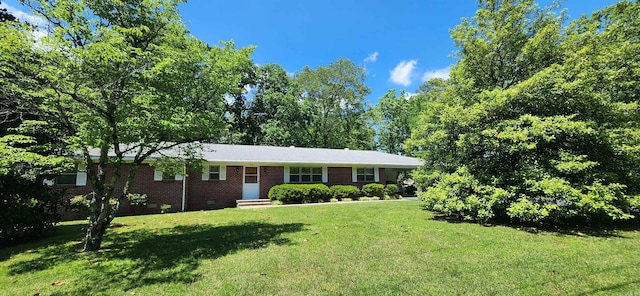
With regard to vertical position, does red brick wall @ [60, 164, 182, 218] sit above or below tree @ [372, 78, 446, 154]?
below

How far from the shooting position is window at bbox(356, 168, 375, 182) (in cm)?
1966

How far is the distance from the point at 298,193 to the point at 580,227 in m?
11.9

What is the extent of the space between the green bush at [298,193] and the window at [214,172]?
312 centimetres

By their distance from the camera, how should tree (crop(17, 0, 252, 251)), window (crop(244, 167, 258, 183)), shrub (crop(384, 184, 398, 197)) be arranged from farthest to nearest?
1. shrub (crop(384, 184, 398, 197))
2. window (crop(244, 167, 258, 183))
3. tree (crop(17, 0, 252, 251))

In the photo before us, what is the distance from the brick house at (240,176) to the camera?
1320 cm

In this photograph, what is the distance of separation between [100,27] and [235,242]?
18.5 feet

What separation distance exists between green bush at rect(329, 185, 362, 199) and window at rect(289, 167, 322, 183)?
150 cm

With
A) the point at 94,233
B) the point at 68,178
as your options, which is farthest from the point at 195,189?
the point at 94,233

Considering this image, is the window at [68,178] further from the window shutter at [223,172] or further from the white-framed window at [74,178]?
the window shutter at [223,172]

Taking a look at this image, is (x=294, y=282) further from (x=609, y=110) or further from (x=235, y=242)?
(x=609, y=110)

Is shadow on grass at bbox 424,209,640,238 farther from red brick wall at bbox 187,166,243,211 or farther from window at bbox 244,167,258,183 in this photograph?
red brick wall at bbox 187,166,243,211

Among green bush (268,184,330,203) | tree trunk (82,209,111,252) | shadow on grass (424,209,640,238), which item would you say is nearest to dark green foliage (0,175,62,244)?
tree trunk (82,209,111,252)

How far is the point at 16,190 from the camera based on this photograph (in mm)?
7195

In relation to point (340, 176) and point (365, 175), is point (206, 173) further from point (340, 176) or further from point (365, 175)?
point (365, 175)
